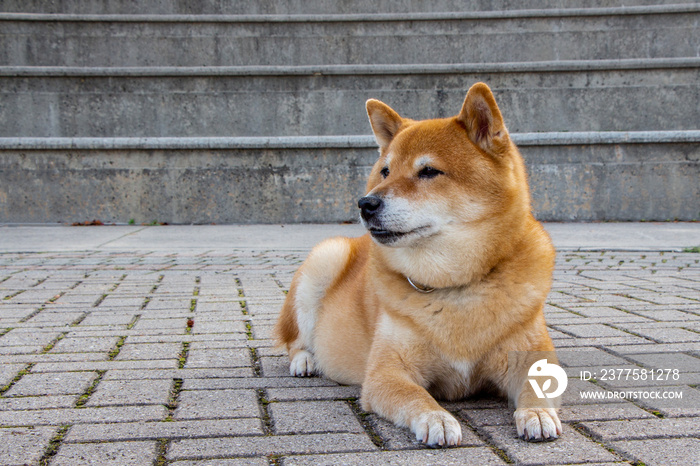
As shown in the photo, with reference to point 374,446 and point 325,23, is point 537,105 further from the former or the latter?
point 374,446

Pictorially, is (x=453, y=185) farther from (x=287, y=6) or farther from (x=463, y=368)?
(x=287, y=6)

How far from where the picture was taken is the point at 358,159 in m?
9.96

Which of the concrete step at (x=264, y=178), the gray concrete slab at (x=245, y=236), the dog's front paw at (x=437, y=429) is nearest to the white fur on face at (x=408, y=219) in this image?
the dog's front paw at (x=437, y=429)

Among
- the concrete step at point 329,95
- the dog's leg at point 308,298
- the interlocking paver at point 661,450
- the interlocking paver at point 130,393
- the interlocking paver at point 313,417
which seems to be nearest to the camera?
the interlocking paver at point 661,450

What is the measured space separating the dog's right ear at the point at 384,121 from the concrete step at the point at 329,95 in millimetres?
7347

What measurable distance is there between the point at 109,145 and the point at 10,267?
3.49 metres

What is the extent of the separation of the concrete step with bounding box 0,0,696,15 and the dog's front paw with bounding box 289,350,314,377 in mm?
10177

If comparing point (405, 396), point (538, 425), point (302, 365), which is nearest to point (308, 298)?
point (302, 365)

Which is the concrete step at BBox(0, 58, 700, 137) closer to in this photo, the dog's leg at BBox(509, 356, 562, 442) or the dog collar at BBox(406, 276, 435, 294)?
the dog collar at BBox(406, 276, 435, 294)

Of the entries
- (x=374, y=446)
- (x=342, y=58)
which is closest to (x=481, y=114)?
(x=374, y=446)

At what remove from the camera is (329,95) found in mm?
10836

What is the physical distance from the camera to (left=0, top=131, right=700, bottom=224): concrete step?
971 centimetres

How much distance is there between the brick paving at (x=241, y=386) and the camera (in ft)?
7.36

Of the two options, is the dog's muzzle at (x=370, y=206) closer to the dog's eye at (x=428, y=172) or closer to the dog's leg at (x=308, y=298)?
the dog's eye at (x=428, y=172)
